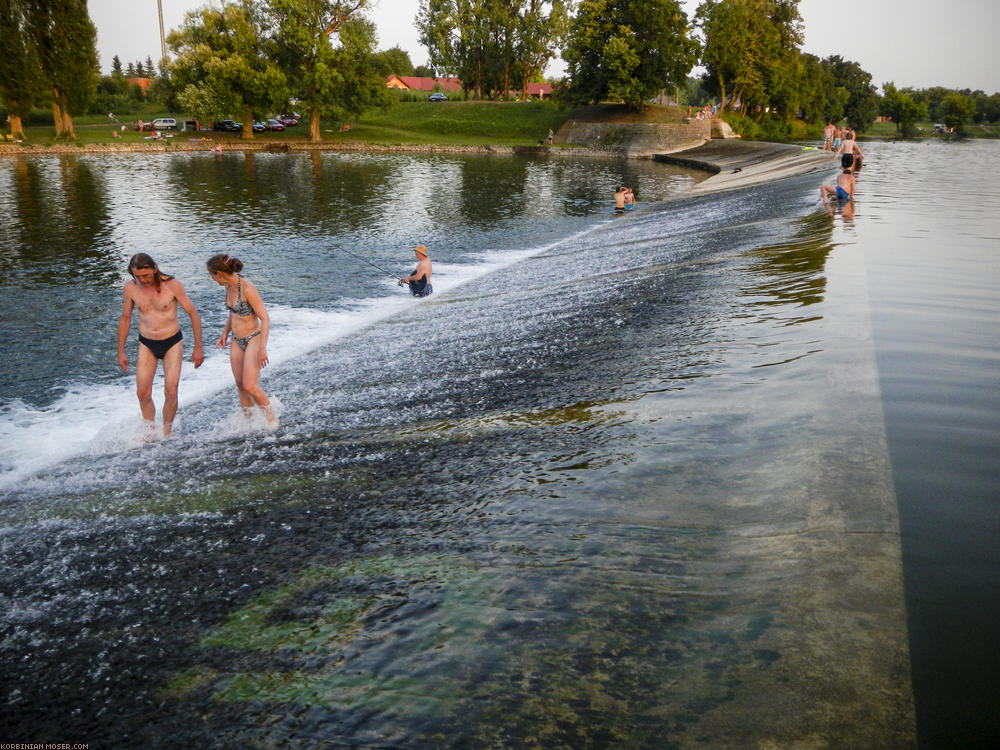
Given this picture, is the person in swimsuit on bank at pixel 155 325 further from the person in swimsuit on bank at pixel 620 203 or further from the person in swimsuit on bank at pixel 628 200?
the person in swimsuit on bank at pixel 628 200

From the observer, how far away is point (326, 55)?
60906mm

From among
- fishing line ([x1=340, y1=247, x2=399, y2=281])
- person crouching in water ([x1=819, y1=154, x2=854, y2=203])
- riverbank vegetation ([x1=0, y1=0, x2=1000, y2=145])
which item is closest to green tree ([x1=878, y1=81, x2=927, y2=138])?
riverbank vegetation ([x1=0, y1=0, x2=1000, y2=145])

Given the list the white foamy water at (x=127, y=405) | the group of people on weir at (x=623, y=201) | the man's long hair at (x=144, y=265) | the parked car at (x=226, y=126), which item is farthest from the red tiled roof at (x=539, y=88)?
the man's long hair at (x=144, y=265)

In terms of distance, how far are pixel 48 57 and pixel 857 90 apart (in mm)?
103870

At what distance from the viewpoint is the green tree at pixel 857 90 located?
106 m

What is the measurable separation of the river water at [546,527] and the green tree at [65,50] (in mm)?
53599

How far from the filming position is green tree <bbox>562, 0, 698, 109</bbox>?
65.2 metres

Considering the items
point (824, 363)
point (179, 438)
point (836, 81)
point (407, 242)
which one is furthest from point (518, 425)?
point (836, 81)

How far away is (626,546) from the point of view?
15.3 feet

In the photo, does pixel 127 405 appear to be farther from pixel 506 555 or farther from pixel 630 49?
pixel 630 49

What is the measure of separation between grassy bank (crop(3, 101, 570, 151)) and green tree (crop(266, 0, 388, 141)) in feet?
11.6

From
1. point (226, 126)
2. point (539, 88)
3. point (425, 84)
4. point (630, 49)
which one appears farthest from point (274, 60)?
point (425, 84)

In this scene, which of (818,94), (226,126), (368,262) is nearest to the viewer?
(368,262)

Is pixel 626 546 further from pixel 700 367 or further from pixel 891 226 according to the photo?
pixel 891 226
